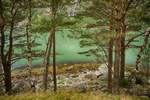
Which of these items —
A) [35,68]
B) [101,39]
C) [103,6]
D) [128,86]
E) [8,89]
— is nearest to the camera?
[101,39]

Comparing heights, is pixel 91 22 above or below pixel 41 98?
above

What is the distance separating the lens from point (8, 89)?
6289mm

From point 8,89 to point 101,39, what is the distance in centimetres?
550

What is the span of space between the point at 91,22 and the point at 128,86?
600cm

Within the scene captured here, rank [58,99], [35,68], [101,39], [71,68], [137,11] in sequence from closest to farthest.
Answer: [58,99], [101,39], [137,11], [71,68], [35,68]

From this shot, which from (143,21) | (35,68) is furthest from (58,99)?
(35,68)

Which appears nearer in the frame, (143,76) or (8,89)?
(8,89)

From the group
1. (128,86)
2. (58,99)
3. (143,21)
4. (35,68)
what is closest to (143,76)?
(128,86)

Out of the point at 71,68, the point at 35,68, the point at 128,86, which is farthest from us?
the point at 35,68

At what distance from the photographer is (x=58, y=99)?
3605mm

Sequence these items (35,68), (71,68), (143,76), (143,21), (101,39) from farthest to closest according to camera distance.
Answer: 1. (35,68)
2. (71,68)
3. (143,76)
4. (143,21)
5. (101,39)

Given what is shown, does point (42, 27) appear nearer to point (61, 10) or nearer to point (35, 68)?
point (61, 10)

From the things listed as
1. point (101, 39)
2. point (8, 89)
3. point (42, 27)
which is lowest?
point (8, 89)

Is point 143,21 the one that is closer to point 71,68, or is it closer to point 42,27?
point 42,27
